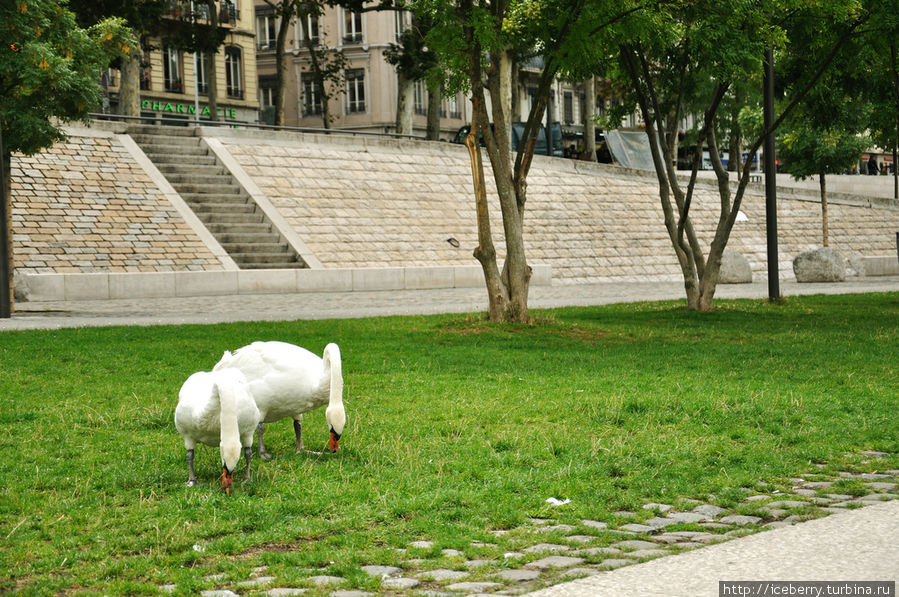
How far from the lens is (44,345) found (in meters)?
13.3

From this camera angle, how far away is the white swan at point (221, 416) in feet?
19.1

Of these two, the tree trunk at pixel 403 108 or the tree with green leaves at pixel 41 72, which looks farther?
the tree trunk at pixel 403 108

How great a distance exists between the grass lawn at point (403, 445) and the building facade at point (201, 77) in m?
46.9

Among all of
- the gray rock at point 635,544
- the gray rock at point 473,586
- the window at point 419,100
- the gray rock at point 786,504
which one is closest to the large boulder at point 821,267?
the gray rock at point 786,504

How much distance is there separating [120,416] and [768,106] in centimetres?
A: 1549

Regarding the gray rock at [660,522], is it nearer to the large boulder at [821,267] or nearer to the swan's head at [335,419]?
the swan's head at [335,419]

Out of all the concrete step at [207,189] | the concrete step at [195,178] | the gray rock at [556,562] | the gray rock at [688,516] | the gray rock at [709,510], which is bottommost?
the gray rock at [709,510]

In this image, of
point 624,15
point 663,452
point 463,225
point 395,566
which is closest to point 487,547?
point 395,566

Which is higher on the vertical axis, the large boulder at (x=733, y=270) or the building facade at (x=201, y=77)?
the building facade at (x=201, y=77)

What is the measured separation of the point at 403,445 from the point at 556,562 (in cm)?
257

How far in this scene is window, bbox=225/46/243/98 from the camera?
213 ft

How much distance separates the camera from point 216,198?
98.9 ft

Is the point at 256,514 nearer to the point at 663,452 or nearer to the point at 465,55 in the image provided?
the point at 663,452

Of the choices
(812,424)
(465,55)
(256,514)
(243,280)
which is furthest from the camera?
(243,280)
